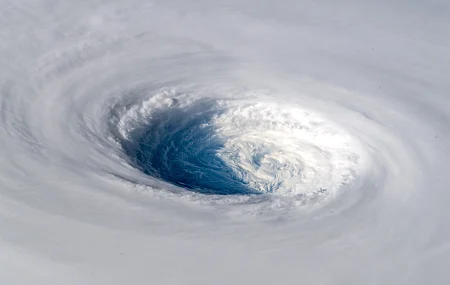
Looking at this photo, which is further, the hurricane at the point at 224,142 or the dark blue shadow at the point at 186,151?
the dark blue shadow at the point at 186,151

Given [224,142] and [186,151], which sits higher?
[224,142]

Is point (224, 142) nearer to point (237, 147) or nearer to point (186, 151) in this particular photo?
point (237, 147)

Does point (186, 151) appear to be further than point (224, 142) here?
No

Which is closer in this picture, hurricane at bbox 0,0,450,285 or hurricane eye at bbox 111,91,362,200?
hurricane at bbox 0,0,450,285

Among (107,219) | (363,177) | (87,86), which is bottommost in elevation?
(107,219)

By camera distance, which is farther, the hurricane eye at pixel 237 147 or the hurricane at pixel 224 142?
the hurricane eye at pixel 237 147

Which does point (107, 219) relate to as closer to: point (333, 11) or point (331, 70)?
point (331, 70)

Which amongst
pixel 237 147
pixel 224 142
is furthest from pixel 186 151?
pixel 237 147

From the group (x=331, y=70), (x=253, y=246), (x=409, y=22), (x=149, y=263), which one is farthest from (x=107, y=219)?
(x=409, y=22)
